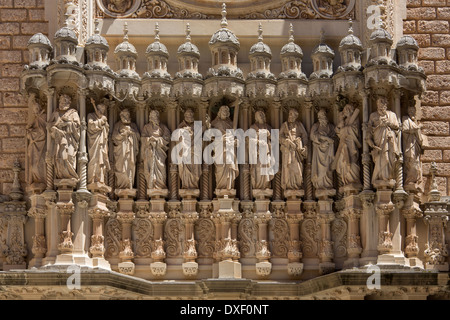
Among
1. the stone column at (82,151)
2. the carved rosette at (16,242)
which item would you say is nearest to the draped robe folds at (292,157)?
the stone column at (82,151)

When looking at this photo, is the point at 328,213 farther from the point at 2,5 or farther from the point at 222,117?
the point at 2,5

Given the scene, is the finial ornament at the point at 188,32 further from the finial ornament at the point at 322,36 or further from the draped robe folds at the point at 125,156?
the finial ornament at the point at 322,36

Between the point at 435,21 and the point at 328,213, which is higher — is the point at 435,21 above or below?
above

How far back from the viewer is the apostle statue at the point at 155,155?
714 inches

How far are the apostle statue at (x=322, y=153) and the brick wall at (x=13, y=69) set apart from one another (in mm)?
4774

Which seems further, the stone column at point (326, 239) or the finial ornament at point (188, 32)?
the finial ornament at point (188, 32)

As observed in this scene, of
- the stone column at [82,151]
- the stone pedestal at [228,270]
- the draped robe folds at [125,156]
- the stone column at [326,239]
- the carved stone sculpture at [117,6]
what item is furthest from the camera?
the carved stone sculpture at [117,6]

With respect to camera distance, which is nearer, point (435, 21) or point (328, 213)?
point (328, 213)

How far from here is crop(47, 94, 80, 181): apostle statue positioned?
690 inches

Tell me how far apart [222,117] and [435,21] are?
4.12 m

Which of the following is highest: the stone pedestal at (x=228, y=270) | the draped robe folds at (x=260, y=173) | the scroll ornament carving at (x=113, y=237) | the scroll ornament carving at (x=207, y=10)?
the scroll ornament carving at (x=207, y=10)

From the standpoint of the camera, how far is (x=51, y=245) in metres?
17.6
